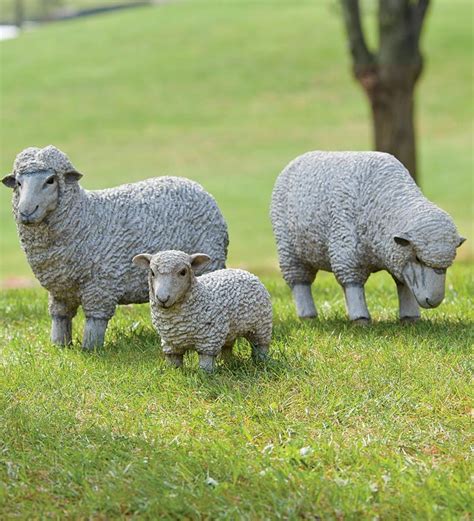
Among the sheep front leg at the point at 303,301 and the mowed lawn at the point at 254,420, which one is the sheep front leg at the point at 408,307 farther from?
the sheep front leg at the point at 303,301

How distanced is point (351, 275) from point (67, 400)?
242 centimetres

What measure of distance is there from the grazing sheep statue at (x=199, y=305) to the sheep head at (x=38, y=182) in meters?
0.78

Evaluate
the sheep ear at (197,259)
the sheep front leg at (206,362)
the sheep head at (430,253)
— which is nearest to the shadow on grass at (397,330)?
the sheep head at (430,253)

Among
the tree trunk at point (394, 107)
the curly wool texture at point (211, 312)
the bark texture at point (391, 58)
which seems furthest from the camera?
the tree trunk at point (394, 107)

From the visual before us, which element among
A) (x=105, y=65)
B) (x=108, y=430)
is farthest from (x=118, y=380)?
(x=105, y=65)

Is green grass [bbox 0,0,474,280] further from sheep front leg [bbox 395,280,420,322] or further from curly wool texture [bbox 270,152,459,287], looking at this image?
sheep front leg [bbox 395,280,420,322]

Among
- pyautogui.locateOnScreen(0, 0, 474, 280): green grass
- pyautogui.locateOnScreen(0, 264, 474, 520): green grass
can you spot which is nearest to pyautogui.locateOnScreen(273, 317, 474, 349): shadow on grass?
pyautogui.locateOnScreen(0, 264, 474, 520): green grass

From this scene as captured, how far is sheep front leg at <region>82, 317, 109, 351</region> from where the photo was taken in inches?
277

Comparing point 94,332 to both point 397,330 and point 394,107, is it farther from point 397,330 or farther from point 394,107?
point 394,107

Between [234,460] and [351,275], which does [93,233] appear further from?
[234,460]

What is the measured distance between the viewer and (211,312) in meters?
6.11

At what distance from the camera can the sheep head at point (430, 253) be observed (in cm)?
666

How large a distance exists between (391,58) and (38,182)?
821 centimetres

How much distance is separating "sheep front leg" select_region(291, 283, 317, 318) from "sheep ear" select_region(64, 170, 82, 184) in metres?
2.07
